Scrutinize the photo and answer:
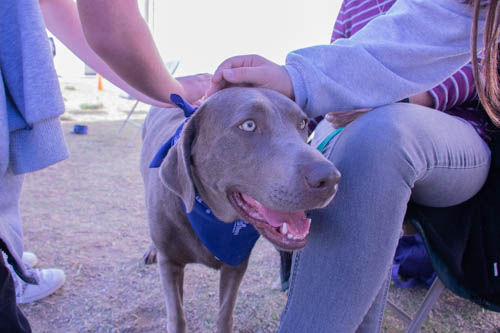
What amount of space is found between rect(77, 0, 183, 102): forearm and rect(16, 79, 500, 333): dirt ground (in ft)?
5.25

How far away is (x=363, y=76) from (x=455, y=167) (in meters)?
0.46

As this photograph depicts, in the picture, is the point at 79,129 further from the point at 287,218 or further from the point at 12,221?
the point at 287,218

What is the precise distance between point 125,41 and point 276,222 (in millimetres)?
955

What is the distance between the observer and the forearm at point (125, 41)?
4.79 ft

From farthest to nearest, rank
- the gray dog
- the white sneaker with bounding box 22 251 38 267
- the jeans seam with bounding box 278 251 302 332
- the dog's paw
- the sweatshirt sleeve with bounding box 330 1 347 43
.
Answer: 1. the dog's paw
2. the white sneaker with bounding box 22 251 38 267
3. the sweatshirt sleeve with bounding box 330 1 347 43
4. the gray dog
5. the jeans seam with bounding box 278 251 302 332

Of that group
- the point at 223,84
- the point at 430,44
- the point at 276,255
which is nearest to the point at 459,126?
the point at 430,44

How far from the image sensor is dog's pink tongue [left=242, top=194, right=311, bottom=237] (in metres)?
1.49

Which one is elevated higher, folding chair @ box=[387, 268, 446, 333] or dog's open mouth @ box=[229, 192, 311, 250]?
dog's open mouth @ box=[229, 192, 311, 250]

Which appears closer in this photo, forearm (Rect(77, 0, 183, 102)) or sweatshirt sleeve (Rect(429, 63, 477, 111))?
forearm (Rect(77, 0, 183, 102))

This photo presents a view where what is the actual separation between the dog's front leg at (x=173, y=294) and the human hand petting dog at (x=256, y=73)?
1203 mm

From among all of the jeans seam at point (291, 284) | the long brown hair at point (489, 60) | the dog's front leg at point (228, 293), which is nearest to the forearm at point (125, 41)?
the jeans seam at point (291, 284)

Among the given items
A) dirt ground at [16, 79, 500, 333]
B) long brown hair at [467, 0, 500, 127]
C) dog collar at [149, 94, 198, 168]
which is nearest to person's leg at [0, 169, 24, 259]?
dog collar at [149, 94, 198, 168]

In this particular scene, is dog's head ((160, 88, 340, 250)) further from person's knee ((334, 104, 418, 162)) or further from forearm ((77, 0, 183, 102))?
forearm ((77, 0, 183, 102))

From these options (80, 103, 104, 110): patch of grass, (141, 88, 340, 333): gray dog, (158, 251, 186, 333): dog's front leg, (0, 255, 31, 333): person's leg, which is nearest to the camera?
(0, 255, 31, 333): person's leg
